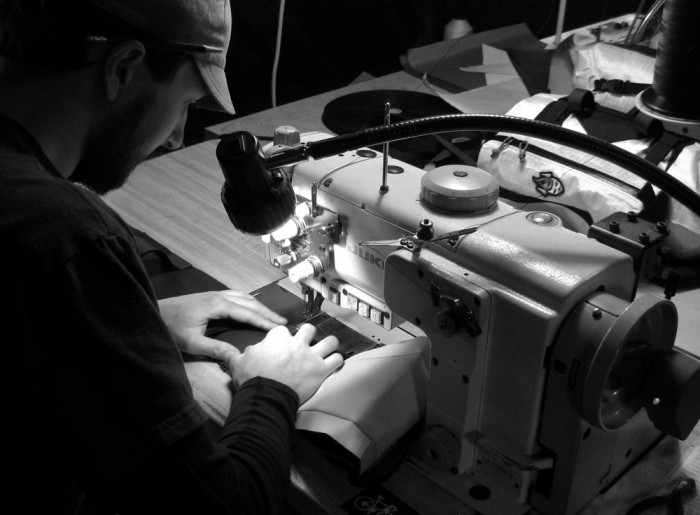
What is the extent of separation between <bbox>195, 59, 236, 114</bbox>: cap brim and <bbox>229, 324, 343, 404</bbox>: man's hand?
0.44 meters

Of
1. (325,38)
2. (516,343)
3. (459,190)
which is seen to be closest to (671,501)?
(516,343)

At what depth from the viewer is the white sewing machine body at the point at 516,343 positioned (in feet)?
3.27

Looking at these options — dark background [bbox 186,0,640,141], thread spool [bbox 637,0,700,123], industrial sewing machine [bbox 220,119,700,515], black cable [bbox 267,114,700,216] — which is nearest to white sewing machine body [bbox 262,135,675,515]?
industrial sewing machine [bbox 220,119,700,515]

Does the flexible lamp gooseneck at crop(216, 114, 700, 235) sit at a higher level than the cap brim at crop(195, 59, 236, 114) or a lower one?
lower

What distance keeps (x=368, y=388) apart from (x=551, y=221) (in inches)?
16.2

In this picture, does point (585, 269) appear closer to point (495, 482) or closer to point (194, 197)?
point (495, 482)

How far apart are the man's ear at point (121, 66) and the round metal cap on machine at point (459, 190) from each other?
0.48m

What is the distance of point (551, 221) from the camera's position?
115 cm

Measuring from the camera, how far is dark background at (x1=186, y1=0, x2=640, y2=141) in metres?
3.42

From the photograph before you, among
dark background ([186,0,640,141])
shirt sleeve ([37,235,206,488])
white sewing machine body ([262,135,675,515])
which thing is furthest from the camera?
dark background ([186,0,640,141])

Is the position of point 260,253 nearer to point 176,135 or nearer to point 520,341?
point 176,135

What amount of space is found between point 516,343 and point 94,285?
1.86 feet

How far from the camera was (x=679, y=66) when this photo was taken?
109 centimetres

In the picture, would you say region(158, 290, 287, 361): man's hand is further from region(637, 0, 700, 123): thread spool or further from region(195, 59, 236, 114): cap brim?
region(637, 0, 700, 123): thread spool
